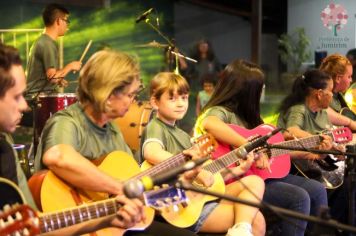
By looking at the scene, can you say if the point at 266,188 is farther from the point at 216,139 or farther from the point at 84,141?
the point at 84,141

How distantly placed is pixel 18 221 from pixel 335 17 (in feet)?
25.7

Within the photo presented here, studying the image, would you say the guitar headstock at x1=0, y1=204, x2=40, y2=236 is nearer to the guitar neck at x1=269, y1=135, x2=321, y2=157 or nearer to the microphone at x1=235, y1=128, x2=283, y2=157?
the microphone at x1=235, y1=128, x2=283, y2=157

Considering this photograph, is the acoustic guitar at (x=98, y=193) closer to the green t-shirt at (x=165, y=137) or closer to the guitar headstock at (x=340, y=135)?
the green t-shirt at (x=165, y=137)

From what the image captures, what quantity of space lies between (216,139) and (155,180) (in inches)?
71.3

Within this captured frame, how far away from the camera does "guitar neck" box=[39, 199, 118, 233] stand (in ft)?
7.40

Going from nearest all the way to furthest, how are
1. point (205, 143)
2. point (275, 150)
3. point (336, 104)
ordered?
point (205, 143), point (275, 150), point (336, 104)

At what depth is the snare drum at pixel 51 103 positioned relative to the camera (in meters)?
5.73

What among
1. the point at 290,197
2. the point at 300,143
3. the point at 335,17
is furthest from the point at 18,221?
the point at 335,17

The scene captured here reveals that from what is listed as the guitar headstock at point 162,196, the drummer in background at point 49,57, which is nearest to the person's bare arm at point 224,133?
the guitar headstock at point 162,196

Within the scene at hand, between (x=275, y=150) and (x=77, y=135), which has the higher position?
(x=77, y=135)

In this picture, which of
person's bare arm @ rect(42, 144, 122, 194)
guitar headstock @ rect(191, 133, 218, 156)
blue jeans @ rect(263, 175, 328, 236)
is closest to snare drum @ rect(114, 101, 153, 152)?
blue jeans @ rect(263, 175, 328, 236)

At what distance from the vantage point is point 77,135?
9.09 feet

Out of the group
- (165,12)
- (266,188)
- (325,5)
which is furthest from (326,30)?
(266,188)

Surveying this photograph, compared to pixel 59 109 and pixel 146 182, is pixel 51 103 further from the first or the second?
pixel 146 182
